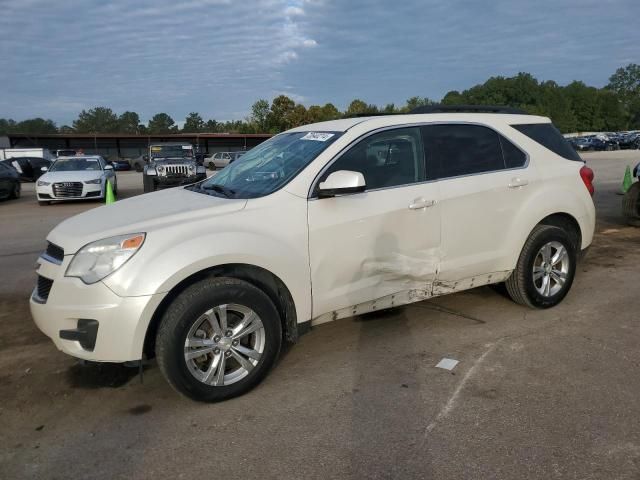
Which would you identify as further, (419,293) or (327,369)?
(419,293)

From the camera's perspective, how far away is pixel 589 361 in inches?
153

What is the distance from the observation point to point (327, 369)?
12.9 feet

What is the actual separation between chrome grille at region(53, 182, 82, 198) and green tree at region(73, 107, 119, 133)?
117384 mm

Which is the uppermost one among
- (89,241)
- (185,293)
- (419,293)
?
(89,241)

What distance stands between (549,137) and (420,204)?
181cm

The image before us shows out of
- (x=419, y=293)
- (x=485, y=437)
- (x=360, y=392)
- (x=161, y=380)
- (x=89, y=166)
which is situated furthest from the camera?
(x=89, y=166)

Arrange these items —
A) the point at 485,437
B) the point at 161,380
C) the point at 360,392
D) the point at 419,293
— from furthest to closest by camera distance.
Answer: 1. the point at 419,293
2. the point at 161,380
3. the point at 360,392
4. the point at 485,437

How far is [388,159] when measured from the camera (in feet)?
13.6

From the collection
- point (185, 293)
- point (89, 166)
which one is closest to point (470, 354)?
point (185, 293)

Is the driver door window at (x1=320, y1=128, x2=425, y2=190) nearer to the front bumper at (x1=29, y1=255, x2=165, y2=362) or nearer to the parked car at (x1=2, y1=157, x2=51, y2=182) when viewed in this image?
the front bumper at (x1=29, y1=255, x2=165, y2=362)

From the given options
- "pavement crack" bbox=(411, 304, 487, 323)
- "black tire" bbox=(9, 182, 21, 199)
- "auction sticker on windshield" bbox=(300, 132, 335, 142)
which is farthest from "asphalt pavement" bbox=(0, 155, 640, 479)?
"black tire" bbox=(9, 182, 21, 199)

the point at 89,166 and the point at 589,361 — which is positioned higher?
the point at 89,166

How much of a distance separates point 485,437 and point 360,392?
87 centimetres

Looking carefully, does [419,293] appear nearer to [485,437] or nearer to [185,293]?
[485,437]
